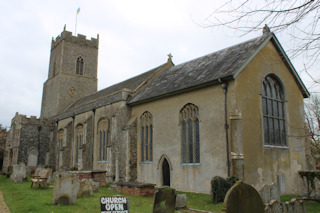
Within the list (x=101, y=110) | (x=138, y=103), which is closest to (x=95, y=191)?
(x=138, y=103)

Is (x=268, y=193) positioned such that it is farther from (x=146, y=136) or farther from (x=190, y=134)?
(x=146, y=136)

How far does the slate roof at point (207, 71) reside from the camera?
49.9 ft

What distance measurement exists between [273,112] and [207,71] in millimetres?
4443

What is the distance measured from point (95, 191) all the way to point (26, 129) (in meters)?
21.3

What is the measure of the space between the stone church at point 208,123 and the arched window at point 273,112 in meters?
0.06

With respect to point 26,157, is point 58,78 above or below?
above

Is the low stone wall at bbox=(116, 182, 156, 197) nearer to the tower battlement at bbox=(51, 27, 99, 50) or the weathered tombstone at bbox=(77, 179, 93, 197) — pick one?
the weathered tombstone at bbox=(77, 179, 93, 197)

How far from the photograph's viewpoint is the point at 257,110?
49.7 feet

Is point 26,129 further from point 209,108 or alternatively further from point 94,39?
point 209,108

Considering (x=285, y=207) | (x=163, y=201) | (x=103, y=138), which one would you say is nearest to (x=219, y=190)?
(x=163, y=201)

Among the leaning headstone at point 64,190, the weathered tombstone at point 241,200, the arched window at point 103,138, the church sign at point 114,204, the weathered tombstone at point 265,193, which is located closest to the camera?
the church sign at point 114,204

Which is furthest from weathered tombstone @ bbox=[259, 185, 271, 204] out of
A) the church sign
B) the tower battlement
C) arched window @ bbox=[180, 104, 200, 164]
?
the tower battlement

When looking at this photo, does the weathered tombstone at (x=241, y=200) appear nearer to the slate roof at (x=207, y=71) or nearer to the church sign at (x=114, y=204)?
the church sign at (x=114, y=204)

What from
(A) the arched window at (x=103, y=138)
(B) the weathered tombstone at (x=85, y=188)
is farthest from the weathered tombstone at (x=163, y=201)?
(A) the arched window at (x=103, y=138)
